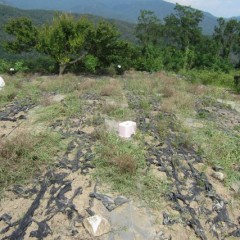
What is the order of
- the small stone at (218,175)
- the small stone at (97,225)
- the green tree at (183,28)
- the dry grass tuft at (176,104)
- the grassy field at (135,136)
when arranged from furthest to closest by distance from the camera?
1. the green tree at (183,28)
2. the dry grass tuft at (176,104)
3. the small stone at (218,175)
4. the grassy field at (135,136)
5. the small stone at (97,225)

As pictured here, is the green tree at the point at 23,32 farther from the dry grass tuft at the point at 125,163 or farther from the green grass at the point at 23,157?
the dry grass tuft at the point at 125,163

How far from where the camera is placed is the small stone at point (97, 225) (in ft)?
9.88

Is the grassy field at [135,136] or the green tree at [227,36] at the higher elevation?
the grassy field at [135,136]

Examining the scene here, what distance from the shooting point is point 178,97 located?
7535 millimetres

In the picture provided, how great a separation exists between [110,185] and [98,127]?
6.01 feet

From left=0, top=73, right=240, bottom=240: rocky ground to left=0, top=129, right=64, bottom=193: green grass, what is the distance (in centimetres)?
11

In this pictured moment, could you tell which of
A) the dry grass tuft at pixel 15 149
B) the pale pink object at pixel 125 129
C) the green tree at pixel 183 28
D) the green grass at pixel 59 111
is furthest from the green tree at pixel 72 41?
the green tree at pixel 183 28

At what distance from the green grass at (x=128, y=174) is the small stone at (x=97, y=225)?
0.54m

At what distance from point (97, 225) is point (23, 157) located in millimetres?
1553

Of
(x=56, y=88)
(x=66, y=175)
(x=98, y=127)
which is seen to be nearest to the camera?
(x=66, y=175)

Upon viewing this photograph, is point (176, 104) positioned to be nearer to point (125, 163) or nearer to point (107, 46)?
point (125, 163)

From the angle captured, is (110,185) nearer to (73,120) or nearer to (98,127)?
(98,127)

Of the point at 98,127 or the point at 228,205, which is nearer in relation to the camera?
the point at 228,205

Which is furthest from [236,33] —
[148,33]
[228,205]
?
[228,205]
